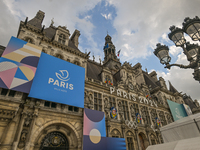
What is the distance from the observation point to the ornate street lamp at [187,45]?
943cm

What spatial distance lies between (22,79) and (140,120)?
2030 centimetres

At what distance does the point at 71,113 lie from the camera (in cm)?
1559

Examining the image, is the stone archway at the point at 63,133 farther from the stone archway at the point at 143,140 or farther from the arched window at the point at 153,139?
the arched window at the point at 153,139

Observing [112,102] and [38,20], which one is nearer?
[112,102]

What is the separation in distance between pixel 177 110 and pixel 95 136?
2767 centimetres

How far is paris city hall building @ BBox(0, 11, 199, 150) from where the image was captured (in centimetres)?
1185

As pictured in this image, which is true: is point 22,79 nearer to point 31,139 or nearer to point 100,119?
point 31,139

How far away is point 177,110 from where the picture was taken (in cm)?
3297

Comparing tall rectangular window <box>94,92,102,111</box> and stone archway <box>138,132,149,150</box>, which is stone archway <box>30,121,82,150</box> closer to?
tall rectangular window <box>94,92,102,111</box>

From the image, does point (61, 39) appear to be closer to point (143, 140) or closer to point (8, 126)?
point (8, 126)

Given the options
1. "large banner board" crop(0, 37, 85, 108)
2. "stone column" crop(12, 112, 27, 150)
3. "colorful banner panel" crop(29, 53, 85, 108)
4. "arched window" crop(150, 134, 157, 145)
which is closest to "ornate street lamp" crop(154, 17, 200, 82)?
"colorful banner panel" crop(29, 53, 85, 108)

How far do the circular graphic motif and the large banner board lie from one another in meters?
3.47

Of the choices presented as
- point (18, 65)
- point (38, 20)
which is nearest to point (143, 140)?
point (18, 65)

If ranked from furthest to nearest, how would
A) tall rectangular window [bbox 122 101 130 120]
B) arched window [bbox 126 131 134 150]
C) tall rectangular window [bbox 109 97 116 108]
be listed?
tall rectangular window [bbox 122 101 130 120]
tall rectangular window [bbox 109 97 116 108]
arched window [bbox 126 131 134 150]
